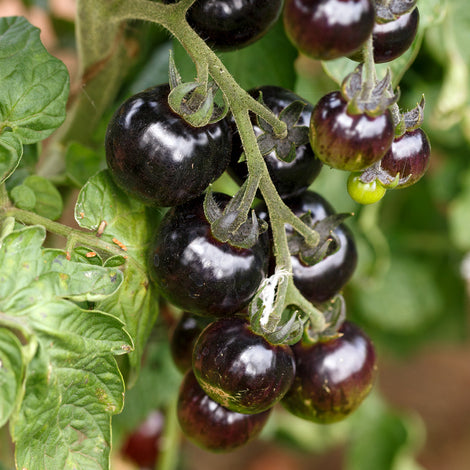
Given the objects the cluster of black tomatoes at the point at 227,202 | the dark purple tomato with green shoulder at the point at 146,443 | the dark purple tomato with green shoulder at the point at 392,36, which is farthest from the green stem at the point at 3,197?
the dark purple tomato with green shoulder at the point at 146,443

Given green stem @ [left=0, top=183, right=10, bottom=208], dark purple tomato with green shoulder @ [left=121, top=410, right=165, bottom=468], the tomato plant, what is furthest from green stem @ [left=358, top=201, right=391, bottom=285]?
green stem @ [left=0, top=183, right=10, bottom=208]

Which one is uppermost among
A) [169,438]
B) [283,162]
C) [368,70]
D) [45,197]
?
[368,70]

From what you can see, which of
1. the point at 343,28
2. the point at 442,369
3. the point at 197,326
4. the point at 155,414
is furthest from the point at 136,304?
the point at 442,369

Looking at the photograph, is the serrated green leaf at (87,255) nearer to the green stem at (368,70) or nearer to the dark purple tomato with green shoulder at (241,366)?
the dark purple tomato with green shoulder at (241,366)

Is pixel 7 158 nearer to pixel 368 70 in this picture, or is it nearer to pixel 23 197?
pixel 23 197

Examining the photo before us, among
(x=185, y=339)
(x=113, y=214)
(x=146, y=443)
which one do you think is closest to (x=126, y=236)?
(x=113, y=214)

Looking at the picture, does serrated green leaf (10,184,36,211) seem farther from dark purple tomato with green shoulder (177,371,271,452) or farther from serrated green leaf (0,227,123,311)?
dark purple tomato with green shoulder (177,371,271,452)

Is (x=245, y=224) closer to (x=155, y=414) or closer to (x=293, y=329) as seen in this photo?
(x=293, y=329)
